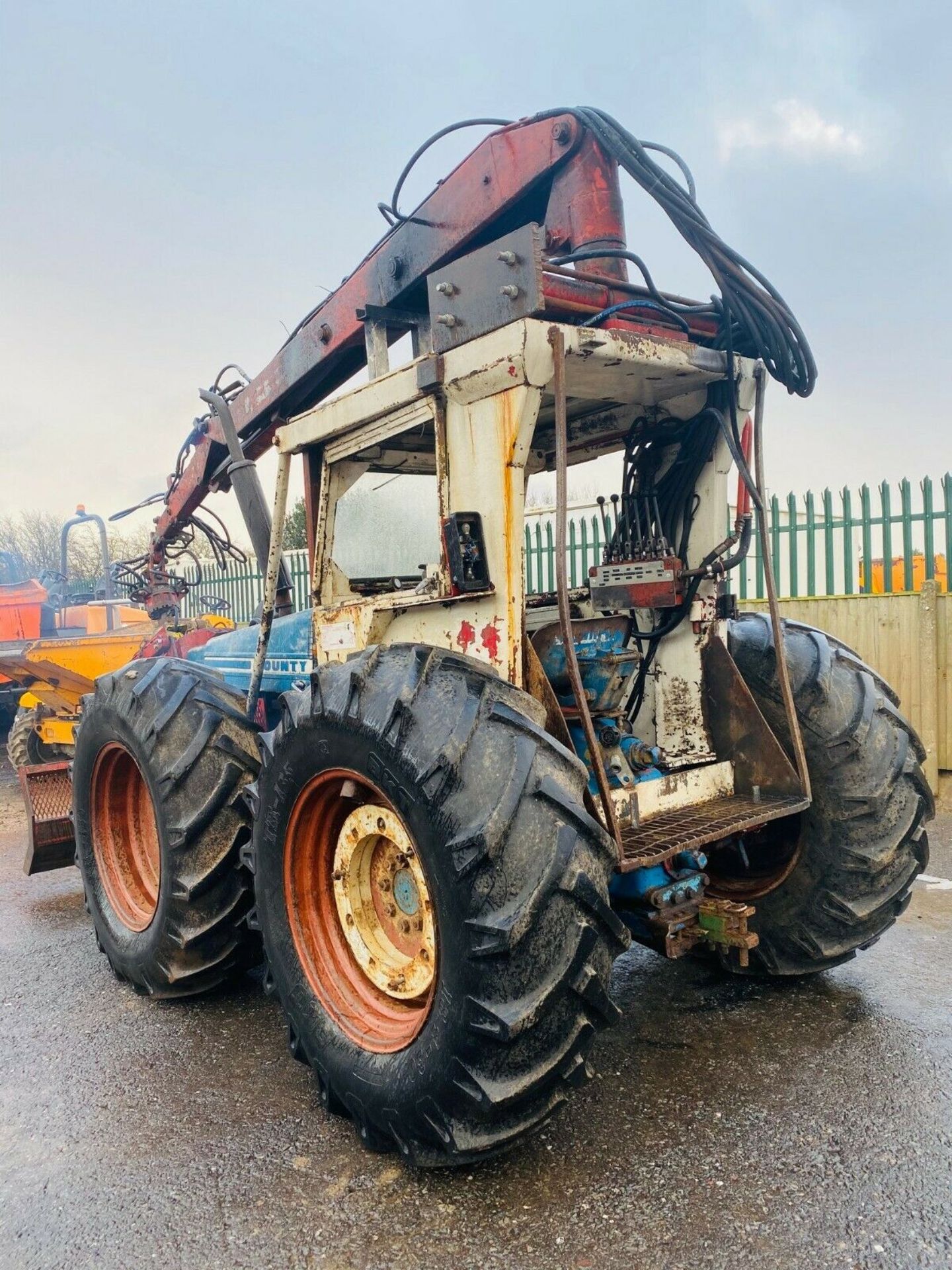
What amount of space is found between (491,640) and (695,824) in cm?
87

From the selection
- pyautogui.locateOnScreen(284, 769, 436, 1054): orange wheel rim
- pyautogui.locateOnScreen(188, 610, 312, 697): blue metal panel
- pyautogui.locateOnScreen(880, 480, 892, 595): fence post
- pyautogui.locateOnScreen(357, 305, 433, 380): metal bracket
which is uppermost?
pyautogui.locateOnScreen(357, 305, 433, 380): metal bracket

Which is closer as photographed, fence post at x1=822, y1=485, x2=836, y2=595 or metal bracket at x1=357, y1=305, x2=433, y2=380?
metal bracket at x1=357, y1=305, x2=433, y2=380

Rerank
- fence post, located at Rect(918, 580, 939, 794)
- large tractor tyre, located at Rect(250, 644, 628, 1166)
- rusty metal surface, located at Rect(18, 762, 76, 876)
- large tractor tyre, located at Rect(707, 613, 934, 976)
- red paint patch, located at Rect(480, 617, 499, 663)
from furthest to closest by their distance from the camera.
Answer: fence post, located at Rect(918, 580, 939, 794)
rusty metal surface, located at Rect(18, 762, 76, 876)
large tractor tyre, located at Rect(707, 613, 934, 976)
red paint patch, located at Rect(480, 617, 499, 663)
large tractor tyre, located at Rect(250, 644, 628, 1166)

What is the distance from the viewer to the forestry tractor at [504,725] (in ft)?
6.93

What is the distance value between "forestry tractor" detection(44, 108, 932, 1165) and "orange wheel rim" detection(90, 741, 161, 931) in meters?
0.01

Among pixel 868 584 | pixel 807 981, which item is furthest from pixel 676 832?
pixel 868 584

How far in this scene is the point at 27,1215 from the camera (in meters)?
2.28

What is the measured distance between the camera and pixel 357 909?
2.76 meters

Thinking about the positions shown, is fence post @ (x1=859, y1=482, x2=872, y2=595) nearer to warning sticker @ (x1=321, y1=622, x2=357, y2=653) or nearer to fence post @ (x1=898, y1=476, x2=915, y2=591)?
fence post @ (x1=898, y1=476, x2=915, y2=591)

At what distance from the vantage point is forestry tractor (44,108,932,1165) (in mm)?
Result: 2113

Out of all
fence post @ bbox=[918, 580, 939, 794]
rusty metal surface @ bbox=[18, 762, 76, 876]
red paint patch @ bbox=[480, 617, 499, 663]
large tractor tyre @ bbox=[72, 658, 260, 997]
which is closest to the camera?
red paint patch @ bbox=[480, 617, 499, 663]

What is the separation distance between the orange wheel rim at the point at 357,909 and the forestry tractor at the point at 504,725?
11mm

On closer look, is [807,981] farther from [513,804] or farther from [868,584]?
[868,584]

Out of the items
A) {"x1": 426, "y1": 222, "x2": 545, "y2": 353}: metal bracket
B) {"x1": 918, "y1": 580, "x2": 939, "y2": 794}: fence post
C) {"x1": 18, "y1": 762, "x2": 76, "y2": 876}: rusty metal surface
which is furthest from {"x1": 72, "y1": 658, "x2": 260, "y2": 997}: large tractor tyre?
{"x1": 918, "y1": 580, "x2": 939, "y2": 794}: fence post
